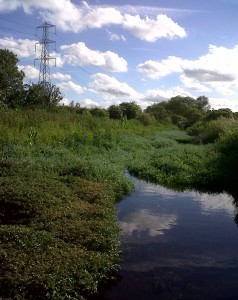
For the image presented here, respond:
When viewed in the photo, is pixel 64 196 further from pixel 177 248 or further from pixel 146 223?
pixel 177 248

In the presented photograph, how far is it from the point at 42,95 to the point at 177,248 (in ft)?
123

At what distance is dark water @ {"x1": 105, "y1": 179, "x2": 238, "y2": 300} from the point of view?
6.39 meters

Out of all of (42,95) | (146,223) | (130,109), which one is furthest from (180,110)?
(146,223)

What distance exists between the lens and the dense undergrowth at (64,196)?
5.84 metres

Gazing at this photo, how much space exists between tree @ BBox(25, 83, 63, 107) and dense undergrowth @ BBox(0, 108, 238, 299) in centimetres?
2132

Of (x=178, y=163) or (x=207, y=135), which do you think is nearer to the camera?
(x=178, y=163)

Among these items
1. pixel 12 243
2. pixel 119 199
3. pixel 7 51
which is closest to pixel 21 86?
pixel 7 51

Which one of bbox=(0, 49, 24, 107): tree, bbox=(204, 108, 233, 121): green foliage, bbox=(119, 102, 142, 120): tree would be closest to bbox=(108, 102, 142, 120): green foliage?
bbox=(119, 102, 142, 120): tree

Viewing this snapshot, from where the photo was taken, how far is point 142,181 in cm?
1505

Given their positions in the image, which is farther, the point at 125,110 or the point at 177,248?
the point at 125,110

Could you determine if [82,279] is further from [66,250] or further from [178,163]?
[178,163]

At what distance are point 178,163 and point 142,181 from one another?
8.68 ft

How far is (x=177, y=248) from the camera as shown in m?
8.17

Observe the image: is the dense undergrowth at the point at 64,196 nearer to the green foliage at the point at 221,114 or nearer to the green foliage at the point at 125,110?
the green foliage at the point at 221,114
